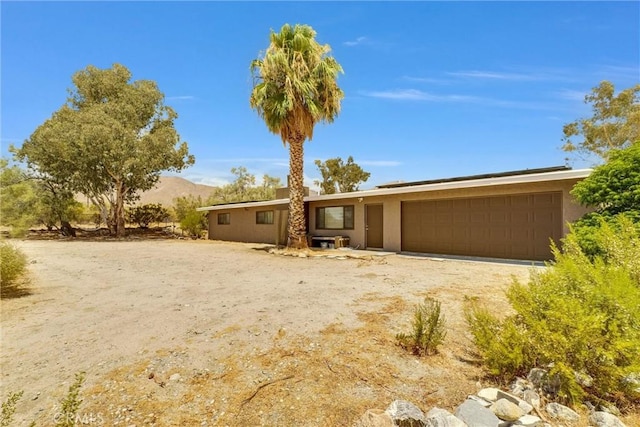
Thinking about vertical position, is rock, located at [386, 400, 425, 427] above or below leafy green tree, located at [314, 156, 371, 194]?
below

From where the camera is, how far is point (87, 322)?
4832 mm

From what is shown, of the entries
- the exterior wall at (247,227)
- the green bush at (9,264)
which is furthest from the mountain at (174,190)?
the green bush at (9,264)

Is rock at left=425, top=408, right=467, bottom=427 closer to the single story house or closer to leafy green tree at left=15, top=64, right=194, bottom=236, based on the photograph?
the single story house

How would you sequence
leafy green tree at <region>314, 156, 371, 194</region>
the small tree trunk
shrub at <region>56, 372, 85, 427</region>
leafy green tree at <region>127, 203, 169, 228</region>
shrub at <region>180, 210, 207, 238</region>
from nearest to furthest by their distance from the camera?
shrub at <region>56, 372, 85, 427</region>
the small tree trunk
shrub at <region>180, 210, 207, 238</region>
leafy green tree at <region>127, 203, 169, 228</region>
leafy green tree at <region>314, 156, 371, 194</region>

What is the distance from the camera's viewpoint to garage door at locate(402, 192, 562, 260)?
33.5 feet

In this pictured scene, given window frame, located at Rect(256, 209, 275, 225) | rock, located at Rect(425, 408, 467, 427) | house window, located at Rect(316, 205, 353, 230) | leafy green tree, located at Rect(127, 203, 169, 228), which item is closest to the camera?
rock, located at Rect(425, 408, 467, 427)

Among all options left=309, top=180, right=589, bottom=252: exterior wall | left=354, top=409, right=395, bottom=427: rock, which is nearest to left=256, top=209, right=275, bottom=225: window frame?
left=309, top=180, right=589, bottom=252: exterior wall

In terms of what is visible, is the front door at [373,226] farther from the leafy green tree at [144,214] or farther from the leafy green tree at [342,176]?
the leafy green tree at [144,214]

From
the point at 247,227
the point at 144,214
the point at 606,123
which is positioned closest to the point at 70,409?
the point at 247,227

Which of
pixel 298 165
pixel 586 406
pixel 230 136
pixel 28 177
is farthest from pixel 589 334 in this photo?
pixel 28 177

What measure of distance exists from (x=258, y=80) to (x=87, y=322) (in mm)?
11912

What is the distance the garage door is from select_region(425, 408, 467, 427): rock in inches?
351

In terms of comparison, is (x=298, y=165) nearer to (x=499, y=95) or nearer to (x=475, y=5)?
(x=475, y=5)

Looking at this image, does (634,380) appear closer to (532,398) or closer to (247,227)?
(532,398)
